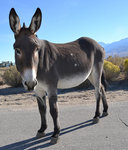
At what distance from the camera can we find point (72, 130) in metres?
3.39

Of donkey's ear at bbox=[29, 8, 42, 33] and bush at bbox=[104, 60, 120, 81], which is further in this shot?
bush at bbox=[104, 60, 120, 81]

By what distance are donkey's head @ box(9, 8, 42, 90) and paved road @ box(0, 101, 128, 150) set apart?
1277mm

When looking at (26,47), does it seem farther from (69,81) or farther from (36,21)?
(69,81)

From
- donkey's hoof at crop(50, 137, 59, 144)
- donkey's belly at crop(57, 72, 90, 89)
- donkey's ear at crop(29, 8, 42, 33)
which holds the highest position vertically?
donkey's ear at crop(29, 8, 42, 33)

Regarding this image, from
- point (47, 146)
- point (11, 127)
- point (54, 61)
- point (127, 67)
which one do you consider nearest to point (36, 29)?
point (54, 61)

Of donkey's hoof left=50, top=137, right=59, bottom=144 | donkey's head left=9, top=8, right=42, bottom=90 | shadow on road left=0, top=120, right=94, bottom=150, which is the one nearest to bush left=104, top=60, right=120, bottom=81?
shadow on road left=0, top=120, right=94, bottom=150

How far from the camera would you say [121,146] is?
2.60 meters

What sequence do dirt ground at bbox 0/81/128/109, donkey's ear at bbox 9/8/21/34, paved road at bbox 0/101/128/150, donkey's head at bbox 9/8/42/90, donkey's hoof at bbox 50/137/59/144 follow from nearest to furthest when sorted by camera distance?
1. donkey's head at bbox 9/8/42/90
2. donkey's ear at bbox 9/8/21/34
3. paved road at bbox 0/101/128/150
4. donkey's hoof at bbox 50/137/59/144
5. dirt ground at bbox 0/81/128/109

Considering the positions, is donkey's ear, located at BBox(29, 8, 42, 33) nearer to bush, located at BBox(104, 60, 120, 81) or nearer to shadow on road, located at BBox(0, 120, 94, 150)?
shadow on road, located at BBox(0, 120, 94, 150)

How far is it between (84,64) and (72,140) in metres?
1.64

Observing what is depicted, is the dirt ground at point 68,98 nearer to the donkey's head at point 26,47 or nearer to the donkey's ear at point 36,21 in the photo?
the donkey's head at point 26,47

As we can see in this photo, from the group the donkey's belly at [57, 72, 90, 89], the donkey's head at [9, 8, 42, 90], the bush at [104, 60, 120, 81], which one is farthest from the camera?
the bush at [104, 60, 120, 81]

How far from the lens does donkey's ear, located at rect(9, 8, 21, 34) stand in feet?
8.29

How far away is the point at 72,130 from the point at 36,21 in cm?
233
